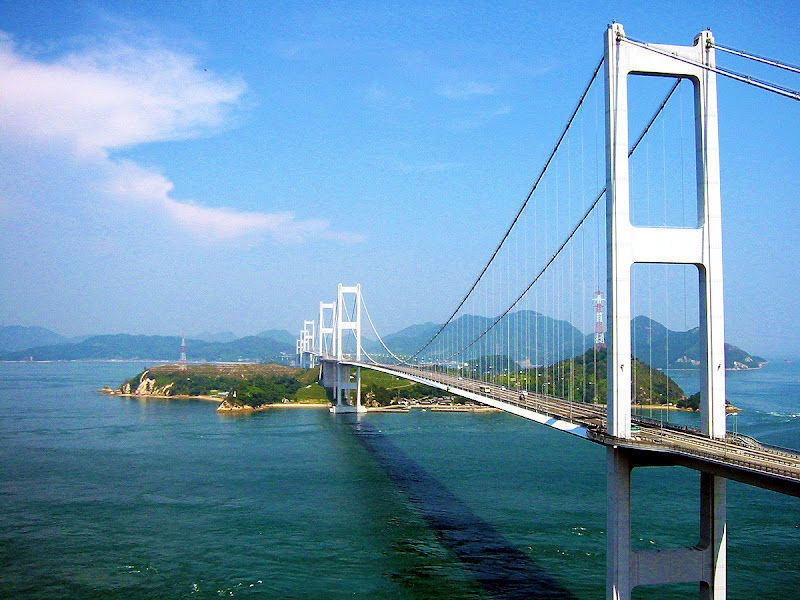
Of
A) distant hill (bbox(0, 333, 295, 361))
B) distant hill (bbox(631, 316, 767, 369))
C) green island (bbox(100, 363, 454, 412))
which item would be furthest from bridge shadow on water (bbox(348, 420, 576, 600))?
distant hill (bbox(0, 333, 295, 361))

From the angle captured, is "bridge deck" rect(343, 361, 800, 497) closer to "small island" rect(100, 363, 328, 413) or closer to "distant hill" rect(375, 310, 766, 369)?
"distant hill" rect(375, 310, 766, 369)

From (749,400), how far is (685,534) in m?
29.6

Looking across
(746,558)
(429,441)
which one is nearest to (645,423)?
(746,558)

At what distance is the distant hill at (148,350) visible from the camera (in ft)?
446

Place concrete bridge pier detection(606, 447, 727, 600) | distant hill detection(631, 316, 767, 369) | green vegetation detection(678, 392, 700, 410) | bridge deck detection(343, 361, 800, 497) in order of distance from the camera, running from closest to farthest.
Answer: bridge deck detection(343, 361, 800, 497)
concrete bridge pier detection(606, 447, 727, 600)
green vegetation detection(678, 392, 700, 410)
distant hill detection(631, 316, 767, 369)

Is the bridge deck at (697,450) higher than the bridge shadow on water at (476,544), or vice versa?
the bridge deck at (697,450)

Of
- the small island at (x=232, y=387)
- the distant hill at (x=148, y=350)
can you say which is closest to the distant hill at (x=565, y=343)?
the small island at (x=232, y=387)

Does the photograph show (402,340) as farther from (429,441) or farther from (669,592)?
(669,592)

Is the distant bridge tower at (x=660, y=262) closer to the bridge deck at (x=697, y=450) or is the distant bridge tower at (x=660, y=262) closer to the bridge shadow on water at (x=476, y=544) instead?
the bridge deck at (x=697, y=450)

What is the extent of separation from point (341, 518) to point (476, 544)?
315cm

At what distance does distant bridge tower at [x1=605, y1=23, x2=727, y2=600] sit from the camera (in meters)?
6.90

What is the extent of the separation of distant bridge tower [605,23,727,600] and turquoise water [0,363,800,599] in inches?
99.5

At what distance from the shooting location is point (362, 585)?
9.66 meters

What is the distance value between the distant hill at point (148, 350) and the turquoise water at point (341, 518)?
333ft
